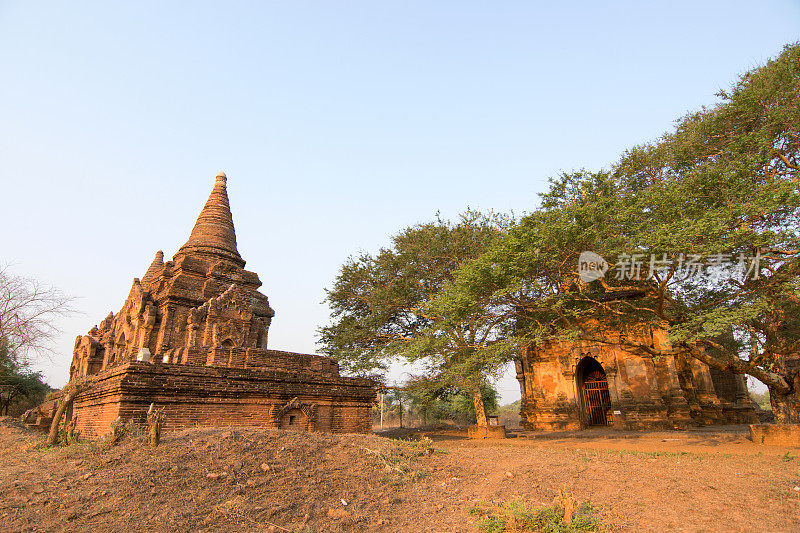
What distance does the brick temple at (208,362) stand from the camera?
431 inches

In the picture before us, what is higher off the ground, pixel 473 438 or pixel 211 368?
pixel 211 368

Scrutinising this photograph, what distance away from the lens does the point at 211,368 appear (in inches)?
460

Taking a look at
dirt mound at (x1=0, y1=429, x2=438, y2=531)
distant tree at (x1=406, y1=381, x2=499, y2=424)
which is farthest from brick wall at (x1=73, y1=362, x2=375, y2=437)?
distant tree at (x1=406, y1=381, x2=499, y2=424)

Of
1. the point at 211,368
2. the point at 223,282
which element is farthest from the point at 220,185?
the point at 211,368

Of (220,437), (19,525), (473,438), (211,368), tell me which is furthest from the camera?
(473,438)

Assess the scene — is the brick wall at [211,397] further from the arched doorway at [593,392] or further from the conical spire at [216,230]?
the arched doorway at [593,392]

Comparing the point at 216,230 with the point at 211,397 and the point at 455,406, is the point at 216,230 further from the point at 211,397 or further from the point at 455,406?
the point at 455,406

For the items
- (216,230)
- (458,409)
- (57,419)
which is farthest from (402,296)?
(458,409)

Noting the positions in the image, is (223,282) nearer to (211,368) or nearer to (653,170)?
(211,368)

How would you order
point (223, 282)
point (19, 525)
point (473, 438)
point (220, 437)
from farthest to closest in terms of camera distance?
point (473, 438)
point (223, 282)
point (220, 437)
point (19, 525)

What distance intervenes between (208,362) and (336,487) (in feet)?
24.0

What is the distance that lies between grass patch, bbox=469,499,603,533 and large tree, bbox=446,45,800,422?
6436 millimetres

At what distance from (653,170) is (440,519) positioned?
20425 mm

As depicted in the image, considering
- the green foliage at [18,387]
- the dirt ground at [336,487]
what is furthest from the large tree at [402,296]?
the green foliage at [18,387]
